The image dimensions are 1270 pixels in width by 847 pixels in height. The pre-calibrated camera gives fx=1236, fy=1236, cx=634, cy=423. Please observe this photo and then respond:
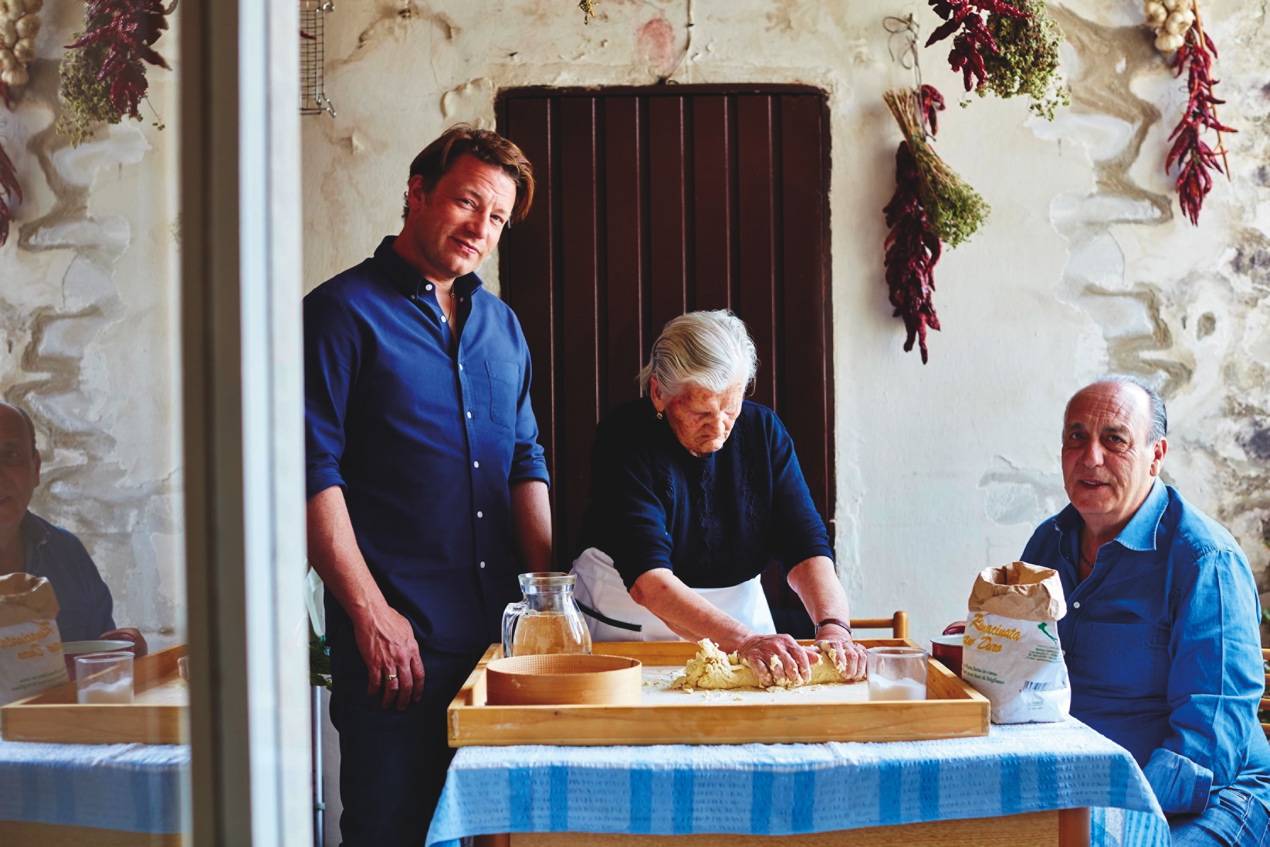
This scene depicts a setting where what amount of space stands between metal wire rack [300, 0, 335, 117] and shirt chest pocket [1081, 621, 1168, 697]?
96.2 inches

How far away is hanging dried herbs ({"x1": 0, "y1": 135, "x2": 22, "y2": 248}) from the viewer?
0.65m

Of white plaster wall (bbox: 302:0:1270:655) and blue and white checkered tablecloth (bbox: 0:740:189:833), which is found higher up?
white plaster wall (bbox: 302:0:1270:655)

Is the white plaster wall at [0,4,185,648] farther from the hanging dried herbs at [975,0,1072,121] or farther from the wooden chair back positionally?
the hanging dried herbs at [975,0,1072,121]

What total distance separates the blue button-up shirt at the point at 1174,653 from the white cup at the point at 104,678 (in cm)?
182

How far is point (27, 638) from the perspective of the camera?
651 millimetres

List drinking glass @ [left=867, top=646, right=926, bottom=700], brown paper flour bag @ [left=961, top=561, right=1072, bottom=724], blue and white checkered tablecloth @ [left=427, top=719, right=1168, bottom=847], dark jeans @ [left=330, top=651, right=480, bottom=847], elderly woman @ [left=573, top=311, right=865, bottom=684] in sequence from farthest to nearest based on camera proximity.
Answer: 1. elderly woman @ [left=573, top=311, right=865, bottom=684]
2. dark jeans @ [left=330, top=651, right=480, bottom=847]
3. drinking glass @ [left=867, top=646, right=926, bottom=700]
4. brown paper flour bag @ [left=961, top=561, right=1072, bottom=724]
5. blue and white checkered tablecloth @ [left=427, top=719, right=1168, bottom=847]

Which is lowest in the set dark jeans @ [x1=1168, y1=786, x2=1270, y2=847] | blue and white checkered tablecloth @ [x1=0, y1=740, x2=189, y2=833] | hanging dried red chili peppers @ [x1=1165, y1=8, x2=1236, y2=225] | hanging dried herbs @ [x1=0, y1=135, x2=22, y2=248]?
dark jeans @ [x1=1168, y1=786, x2=1270, y2=847]

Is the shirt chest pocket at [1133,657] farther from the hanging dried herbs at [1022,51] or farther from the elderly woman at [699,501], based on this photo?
the hanging dried herbs at [1022,51]

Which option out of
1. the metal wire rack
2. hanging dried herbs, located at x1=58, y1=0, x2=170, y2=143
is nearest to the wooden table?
hanging dried herbs, located at x1=58, y1=0, x2=170, y2=143

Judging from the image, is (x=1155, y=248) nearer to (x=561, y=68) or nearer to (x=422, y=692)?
(x=561, y=68)

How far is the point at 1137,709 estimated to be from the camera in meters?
2.26

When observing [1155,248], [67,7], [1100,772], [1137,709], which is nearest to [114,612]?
[67,7]

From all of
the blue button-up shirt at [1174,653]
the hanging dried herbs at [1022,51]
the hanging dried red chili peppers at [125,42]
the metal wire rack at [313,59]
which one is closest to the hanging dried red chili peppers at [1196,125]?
the hanging dried herbs at [1022,51]

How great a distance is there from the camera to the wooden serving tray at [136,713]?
69 cm
